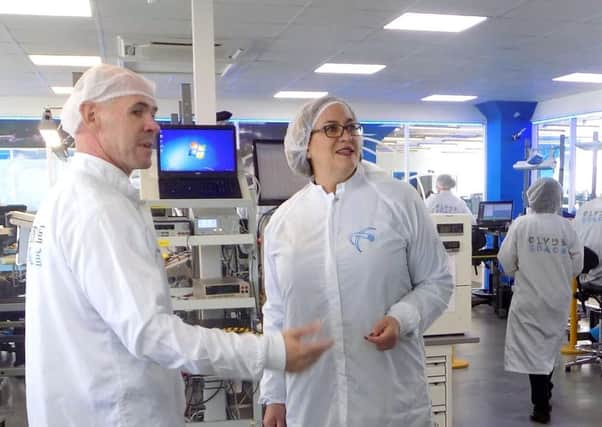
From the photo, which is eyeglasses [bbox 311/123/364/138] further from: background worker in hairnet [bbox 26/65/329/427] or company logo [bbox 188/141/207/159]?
company logo [bbox 188/141/207/159]

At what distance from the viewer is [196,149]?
8.52ft

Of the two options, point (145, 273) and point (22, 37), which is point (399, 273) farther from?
point (22, 37)

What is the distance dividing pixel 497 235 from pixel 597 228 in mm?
2928

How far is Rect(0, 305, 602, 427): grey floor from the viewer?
3.71 meters

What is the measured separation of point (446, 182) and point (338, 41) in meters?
2.91

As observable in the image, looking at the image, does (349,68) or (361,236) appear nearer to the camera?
(361,236)

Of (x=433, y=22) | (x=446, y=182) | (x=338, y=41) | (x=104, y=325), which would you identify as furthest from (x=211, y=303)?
(x=446, y=182)

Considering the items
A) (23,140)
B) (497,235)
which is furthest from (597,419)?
(23,140)

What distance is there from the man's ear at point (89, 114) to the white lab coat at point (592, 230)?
4.41m

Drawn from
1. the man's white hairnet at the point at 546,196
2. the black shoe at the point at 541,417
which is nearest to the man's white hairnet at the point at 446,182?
the man's white hairnet at the point at 546,196

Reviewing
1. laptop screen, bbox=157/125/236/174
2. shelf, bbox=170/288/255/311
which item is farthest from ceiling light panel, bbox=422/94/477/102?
shelf, bbox=170/288/255/311

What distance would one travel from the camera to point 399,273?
161 centimetres

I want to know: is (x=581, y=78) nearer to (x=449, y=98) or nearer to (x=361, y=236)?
(x=449, y=98)

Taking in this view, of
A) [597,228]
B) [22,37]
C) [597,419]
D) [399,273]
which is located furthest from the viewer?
[22,37]
